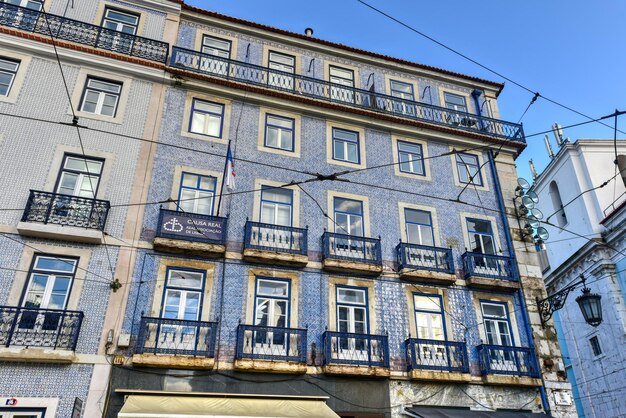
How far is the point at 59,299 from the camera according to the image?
10656mm

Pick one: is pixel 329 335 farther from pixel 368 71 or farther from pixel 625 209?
pixel 625 209

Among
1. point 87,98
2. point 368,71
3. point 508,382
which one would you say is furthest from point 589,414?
point 87,98

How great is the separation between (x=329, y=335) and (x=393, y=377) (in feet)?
6.47

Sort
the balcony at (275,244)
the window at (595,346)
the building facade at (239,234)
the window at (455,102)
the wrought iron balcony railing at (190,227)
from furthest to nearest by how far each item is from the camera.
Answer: the window at (595,346) → the window at (455,102) → the balcony at (275,244) → the wrought iron balcony railing at (190,227) → the building facade at (239,234)

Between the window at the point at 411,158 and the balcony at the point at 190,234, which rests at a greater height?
the window at the point at 411,158

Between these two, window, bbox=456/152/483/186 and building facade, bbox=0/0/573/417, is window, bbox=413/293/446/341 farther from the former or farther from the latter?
window, bbox=456/152/483/186

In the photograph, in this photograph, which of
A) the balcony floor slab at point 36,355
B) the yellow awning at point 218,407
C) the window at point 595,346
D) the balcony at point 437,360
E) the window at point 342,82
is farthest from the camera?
the window at point 595,346

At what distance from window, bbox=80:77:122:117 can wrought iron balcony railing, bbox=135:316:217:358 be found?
6.20 meters

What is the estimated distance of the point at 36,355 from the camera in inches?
381

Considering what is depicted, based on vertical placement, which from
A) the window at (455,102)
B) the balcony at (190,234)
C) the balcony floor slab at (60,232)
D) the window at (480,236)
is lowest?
the balcony floor slab at (60,232)

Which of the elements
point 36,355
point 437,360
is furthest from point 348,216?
point 36,355

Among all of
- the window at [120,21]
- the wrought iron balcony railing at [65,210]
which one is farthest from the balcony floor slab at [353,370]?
the window at [120,21]

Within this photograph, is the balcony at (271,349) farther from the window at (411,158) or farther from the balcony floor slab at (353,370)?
the window at (411,158)

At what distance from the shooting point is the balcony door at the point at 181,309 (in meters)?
10.9
